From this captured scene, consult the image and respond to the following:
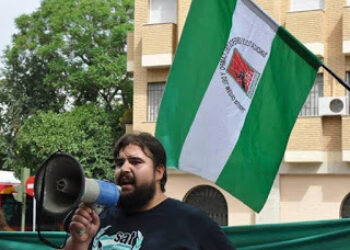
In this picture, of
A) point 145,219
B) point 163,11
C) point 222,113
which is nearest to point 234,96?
point 222,113

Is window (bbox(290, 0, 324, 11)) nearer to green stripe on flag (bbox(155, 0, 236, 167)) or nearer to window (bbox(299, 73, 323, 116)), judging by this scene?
window (bbox(299, 73, 323, 116))

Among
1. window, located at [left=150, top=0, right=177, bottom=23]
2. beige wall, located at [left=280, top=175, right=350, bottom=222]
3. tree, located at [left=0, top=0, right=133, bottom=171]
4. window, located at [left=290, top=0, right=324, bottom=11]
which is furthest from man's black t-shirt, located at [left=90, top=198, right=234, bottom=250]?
tree, located at [left=0, top=0, right=133, bottom=171]

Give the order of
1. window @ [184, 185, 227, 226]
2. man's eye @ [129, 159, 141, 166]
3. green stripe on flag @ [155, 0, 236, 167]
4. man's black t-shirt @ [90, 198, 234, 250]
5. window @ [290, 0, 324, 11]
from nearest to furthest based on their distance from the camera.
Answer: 1. man's black t-shirt @ [90, 198, 234, 250]
2. man's eye @ [129, 159, 141, 166]
3. green stripe on flag @ [155, 0, 236, 167]
4. window @ [290, 0, 324, 11]
5. window @ [184, 185, 227, 226]

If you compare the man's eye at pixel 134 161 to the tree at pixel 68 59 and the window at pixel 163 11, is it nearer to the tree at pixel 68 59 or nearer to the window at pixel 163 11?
the window at pixel 163 11

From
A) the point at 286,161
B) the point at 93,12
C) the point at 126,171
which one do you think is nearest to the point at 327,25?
the point at 286,161

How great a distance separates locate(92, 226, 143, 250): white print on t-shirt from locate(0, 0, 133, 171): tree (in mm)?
29578

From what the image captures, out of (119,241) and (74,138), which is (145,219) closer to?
(119,241)

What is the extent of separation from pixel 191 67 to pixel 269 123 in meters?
0.85

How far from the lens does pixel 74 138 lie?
31047 millimetres

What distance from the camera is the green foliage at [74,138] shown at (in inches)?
1207

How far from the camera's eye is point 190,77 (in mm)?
5133

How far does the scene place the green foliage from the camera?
30.7 m

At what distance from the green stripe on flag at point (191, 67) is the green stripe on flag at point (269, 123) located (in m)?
0.46

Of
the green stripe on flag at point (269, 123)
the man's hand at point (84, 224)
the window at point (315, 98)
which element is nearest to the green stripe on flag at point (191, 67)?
the green stripe on flag at point (269, 123)
